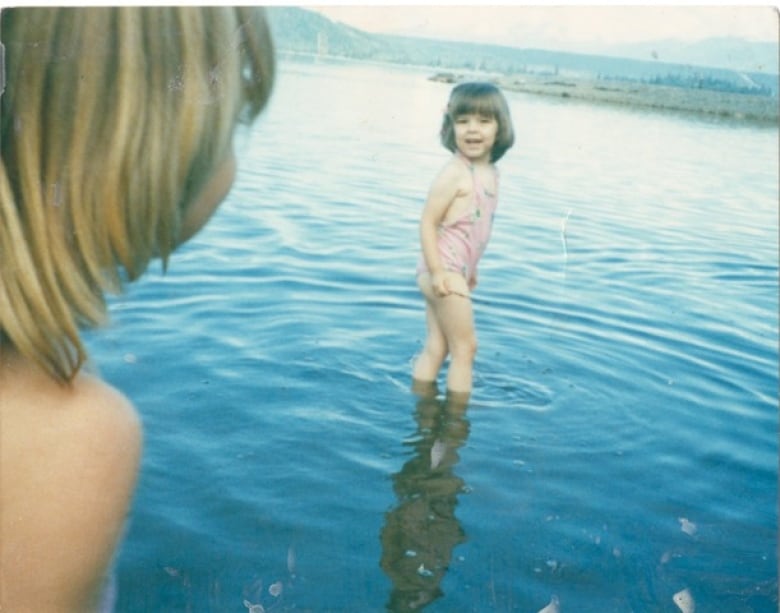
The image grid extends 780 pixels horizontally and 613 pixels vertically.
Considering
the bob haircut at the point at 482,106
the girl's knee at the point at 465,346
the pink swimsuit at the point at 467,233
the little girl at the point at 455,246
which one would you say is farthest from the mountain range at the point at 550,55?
the girl's knee at the point at 465,346

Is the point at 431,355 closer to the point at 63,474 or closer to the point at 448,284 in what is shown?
the point at 448,284

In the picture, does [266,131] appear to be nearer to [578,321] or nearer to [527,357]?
[527,357]

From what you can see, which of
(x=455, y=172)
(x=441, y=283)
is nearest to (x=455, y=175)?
(x=455, y=172)

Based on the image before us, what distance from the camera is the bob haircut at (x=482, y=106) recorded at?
2.50 m

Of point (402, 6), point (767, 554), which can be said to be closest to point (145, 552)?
point (402, 6)

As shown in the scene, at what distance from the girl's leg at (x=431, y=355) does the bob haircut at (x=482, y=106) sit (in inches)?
Answer: 25.6

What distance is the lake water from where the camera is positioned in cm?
201

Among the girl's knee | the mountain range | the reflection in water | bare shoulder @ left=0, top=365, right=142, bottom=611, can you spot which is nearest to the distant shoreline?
the mountain range

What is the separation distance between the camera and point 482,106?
2.56 metres

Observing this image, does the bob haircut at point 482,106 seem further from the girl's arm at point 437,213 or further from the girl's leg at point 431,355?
the girl's leg at point 431,355

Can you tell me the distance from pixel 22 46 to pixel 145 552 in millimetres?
1061

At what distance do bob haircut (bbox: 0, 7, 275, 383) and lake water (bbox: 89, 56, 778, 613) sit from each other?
29.3 inches

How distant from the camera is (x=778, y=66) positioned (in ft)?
6.53

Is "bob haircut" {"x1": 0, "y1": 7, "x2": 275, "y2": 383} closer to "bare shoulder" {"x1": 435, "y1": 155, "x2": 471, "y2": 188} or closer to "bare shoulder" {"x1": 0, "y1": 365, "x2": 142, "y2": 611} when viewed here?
"bare shoulder" {"x1": 0, "y1": 365, "x2": 142, "y2": 611}
